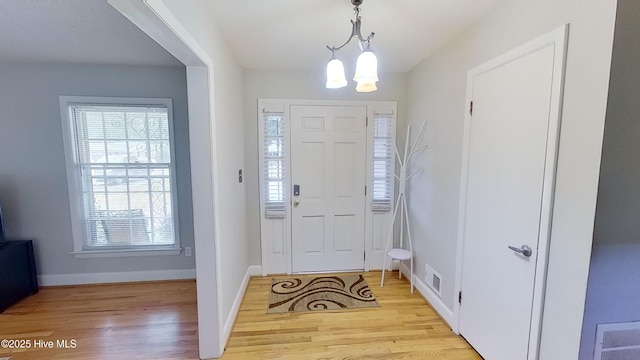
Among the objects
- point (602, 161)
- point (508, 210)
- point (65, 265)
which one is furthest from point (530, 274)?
point (65, 265)

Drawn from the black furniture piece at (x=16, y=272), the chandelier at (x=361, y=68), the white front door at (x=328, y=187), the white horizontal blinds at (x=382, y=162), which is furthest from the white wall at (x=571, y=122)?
the black furniture piece at (x=16, y=272)

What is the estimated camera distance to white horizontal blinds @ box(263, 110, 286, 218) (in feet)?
10.0

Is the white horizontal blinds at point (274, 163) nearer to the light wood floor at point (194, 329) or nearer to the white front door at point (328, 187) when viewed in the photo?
the white front door at point (328, 187)

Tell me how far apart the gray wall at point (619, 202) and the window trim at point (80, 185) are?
334 centimetres

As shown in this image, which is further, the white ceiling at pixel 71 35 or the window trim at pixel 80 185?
the window trim at pixel 80 185

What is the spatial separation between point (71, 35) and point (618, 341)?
3882mm

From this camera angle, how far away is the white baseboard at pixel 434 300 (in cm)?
231

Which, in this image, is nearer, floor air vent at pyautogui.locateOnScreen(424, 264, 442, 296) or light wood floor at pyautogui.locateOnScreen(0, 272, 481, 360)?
light wood floor at pyautogui.locateOnScreen(0, 272, 481, 360)

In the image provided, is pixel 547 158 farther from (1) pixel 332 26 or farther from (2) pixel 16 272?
(2) pixel 16 272

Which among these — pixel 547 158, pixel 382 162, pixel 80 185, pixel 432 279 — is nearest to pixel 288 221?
pixel 382 162

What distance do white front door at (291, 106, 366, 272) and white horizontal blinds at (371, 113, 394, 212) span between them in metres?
0.14

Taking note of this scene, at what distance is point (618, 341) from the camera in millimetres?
1261

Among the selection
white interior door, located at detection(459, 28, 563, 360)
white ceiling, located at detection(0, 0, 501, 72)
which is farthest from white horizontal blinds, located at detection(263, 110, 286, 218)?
white interior door, located at detection(459, 28, 563, 360)

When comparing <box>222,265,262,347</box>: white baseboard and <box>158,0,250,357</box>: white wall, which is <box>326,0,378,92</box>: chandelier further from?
<box>222,265,262,347</box>: white baseboard
